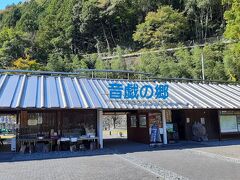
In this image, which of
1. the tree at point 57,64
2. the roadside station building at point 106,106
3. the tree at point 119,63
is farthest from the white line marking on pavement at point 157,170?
the tree at point 57,64

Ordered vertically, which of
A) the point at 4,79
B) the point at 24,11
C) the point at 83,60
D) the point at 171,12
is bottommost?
the point at 4,79

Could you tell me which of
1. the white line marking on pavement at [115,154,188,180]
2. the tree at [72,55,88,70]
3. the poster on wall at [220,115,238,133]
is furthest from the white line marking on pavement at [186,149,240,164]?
the tree at [72,55,88,70]

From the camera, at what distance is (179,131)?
688 inches

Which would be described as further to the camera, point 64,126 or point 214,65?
point 214,65

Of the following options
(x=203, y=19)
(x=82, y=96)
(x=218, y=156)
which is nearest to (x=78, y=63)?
(x=203, y=19)

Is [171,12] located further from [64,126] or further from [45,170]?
[45,170]

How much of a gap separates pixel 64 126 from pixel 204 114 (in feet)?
26.1

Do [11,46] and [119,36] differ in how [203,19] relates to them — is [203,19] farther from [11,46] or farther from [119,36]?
[11,46]

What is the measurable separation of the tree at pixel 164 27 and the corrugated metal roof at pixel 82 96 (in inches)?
935

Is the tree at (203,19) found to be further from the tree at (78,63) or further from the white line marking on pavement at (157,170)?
the white line marking on pavement at (157,170)

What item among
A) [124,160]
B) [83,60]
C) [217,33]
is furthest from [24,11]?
[124,160]

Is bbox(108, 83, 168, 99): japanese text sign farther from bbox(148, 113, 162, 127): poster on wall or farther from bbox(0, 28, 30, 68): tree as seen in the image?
bbox(0, 28, 30, 68): tree

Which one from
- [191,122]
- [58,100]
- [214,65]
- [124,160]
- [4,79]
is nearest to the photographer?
[124,160]

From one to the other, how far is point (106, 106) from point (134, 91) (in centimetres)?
234
